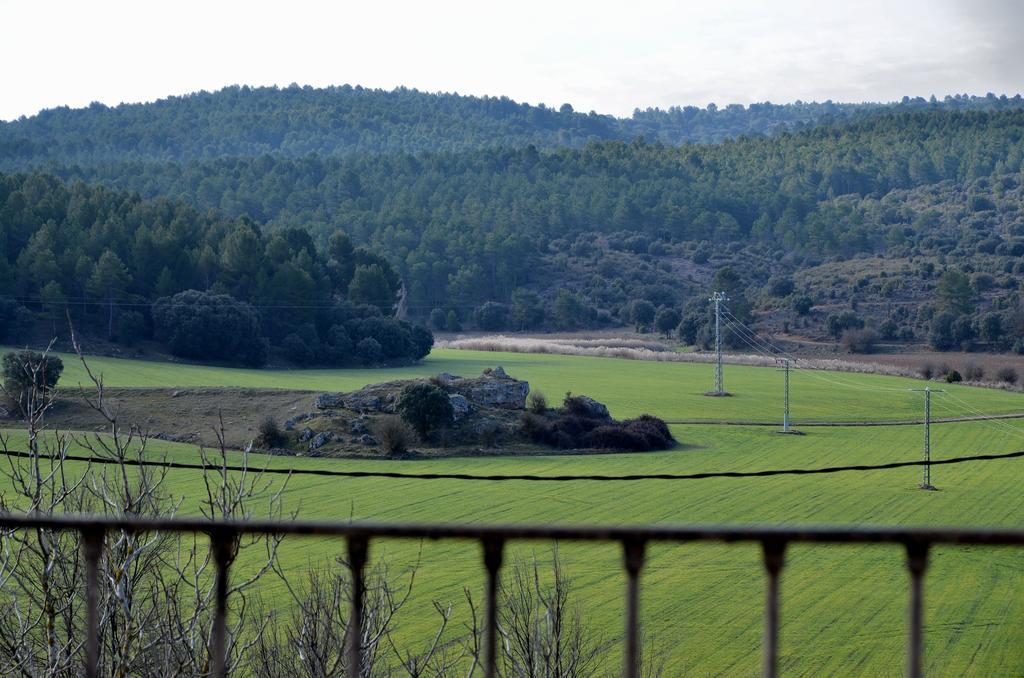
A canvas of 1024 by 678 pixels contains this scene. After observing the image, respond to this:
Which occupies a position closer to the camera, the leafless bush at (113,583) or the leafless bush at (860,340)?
the leafless bush at (113,583)

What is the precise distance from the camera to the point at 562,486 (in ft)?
126

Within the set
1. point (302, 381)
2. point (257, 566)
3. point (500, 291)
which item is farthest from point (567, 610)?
point (500, 291)

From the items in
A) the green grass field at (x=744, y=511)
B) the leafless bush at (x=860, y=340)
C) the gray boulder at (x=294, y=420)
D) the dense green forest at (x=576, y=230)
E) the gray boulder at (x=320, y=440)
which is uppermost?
the dense green forest at (x=576, y=230)

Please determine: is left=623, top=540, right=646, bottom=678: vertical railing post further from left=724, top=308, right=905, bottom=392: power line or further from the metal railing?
left=724, top=308, right=905, bottom=392: power line

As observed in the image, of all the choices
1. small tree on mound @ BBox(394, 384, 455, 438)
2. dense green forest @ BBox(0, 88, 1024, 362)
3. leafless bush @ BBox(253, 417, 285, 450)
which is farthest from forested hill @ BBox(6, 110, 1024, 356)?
leafless bush @ BBox(253, 417, 285, 450)

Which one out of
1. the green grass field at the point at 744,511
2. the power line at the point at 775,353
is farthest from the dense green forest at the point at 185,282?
the power line at the point at 775,353

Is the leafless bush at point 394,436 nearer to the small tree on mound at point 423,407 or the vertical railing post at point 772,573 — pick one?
the small tree on mound at point 423,407

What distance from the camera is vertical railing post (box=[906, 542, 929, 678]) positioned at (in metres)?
2.19

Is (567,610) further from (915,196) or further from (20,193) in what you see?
(915,196)

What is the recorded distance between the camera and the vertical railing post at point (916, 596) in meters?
2.19

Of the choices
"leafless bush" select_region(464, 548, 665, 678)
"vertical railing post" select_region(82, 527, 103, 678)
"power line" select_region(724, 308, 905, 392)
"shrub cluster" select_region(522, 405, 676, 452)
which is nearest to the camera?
"vertical railing post" select_region(82, 527, 103, 678)

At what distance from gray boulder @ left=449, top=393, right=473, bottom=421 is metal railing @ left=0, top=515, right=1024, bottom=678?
4498 cm

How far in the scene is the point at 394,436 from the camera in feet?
145

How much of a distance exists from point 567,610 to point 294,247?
65.3 m
